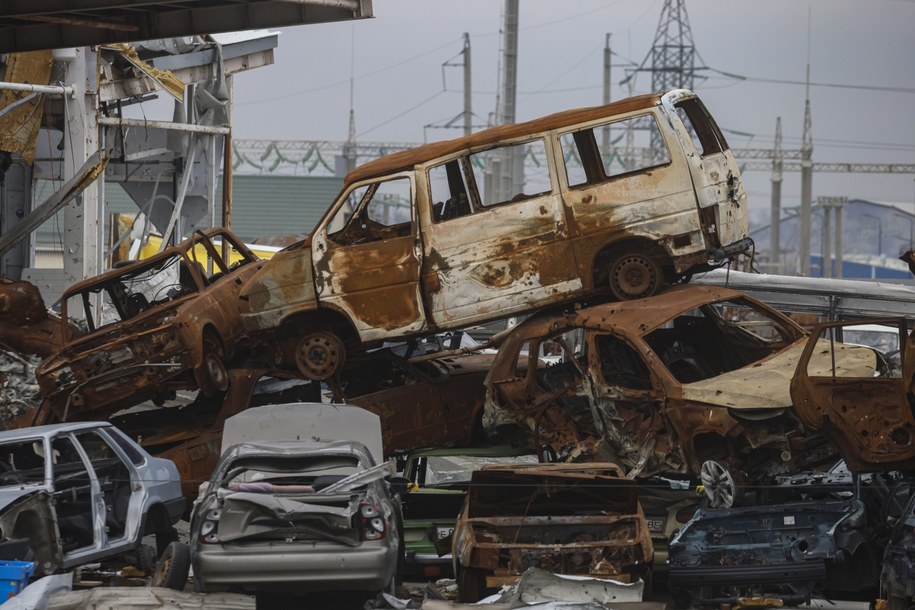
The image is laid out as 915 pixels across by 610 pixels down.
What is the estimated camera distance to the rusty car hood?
37.1 feet

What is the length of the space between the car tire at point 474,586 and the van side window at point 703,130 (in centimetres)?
597

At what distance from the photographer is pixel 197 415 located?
15.4 meters

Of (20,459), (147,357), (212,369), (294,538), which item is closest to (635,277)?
(212,369)

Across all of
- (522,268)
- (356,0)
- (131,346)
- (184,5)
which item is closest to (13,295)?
(131,346)

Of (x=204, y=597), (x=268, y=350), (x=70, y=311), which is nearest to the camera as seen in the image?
(x=204, y=597)

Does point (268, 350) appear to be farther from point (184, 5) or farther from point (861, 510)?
point (861, 510)

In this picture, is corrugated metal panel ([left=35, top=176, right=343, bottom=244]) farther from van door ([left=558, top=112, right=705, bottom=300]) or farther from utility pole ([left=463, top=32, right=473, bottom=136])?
van door ([left=558, top=112, right=705, bottom=300])

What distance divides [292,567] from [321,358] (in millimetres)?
5813

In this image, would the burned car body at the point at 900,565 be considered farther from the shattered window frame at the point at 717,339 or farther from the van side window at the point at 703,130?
the van side window at the point at 703,130

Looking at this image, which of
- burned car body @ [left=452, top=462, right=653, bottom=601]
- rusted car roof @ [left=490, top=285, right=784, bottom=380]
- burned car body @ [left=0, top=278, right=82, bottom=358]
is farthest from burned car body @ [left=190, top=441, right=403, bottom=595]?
burned car body @ [left=0, top=278, right=82, bottom=358]

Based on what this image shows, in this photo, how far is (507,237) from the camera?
45.6 feet

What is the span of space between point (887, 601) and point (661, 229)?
208 inches

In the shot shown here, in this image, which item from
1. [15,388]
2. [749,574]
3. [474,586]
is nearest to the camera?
[474,586]

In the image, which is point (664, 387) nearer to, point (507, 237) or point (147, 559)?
point (507, 237)
